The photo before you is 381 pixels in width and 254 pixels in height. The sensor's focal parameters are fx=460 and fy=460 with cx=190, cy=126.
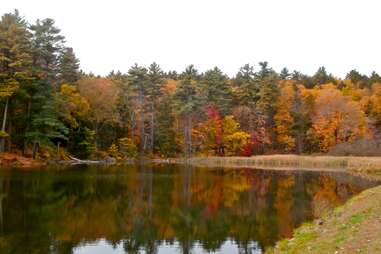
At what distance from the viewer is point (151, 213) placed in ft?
72.7

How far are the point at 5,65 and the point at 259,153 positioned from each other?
143 ft

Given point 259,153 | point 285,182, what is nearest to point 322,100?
point 259,153

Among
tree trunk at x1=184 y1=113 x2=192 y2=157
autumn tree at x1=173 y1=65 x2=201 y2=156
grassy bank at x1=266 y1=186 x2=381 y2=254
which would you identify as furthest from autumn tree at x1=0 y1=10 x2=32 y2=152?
grassy bank at x1=266 y1=186 x2=381 y2=254

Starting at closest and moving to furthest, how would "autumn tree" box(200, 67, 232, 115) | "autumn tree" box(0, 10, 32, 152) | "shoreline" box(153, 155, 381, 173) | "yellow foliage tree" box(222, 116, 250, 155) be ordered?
"shoreline" box(153, 155, 381, 173) → "autumn tree" box(0, 10, 32, 152) → "yellow foliage tree" box(222, 116, 250, 155) → "autumn tree" box(200, 67, 232, 115)

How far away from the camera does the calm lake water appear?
1609 cm

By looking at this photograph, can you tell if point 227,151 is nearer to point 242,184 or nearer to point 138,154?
point 138,154

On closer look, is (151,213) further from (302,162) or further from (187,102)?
(187,102)

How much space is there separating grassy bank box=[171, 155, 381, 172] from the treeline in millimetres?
6724

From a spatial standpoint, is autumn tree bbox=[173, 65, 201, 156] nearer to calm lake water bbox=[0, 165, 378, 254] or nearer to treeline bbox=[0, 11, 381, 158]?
treeline bbox=[0, 11, 381, 158]

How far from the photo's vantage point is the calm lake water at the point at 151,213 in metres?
16.1

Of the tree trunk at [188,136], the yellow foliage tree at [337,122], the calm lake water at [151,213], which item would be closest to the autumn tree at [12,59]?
the calm lake water at [151,213]

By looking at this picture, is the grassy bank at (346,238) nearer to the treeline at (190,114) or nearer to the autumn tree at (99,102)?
the treeline at (190,114)

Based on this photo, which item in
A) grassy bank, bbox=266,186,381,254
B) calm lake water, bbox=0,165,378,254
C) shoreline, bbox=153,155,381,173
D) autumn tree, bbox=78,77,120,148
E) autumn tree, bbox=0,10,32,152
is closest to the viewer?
grassy bank, bbox=266,186,381,254

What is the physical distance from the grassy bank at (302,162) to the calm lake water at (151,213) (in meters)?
15.3
